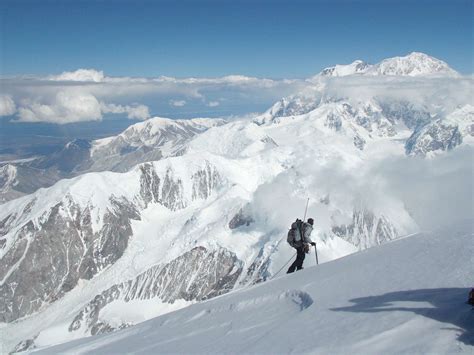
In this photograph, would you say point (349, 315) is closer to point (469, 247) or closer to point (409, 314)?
point (409, 314)

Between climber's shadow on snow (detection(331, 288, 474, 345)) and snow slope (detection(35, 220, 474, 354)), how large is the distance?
0.02m

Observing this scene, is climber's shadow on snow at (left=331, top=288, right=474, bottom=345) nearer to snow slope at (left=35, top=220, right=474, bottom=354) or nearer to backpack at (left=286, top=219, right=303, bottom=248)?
snow slope at (left=35, top=220, right=474, bottom=354)

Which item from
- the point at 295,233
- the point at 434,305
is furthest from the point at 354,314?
the point at 295,233

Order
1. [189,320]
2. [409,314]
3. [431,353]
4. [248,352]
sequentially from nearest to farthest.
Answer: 1. [431,353]
2. [409,314]
3. [248,352]
4. [189,320]

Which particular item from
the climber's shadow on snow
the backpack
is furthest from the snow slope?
the backpack

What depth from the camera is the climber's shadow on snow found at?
9.63 meters

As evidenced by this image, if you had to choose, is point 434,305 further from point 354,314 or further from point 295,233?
point 295,233

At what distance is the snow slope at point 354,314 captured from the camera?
A: 9.91m

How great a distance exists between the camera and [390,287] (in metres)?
13.6

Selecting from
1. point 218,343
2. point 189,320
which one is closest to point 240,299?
point 189,320

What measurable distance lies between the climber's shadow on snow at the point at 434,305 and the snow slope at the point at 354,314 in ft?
0.08

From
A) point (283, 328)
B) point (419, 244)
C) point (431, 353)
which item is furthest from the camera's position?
point (419, 244)

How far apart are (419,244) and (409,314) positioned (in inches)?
320

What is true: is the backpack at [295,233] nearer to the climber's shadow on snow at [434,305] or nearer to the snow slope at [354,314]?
the snow slope at [354,314]
